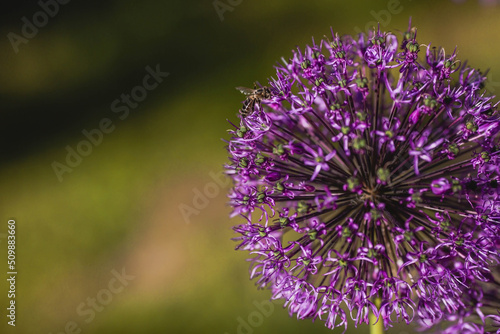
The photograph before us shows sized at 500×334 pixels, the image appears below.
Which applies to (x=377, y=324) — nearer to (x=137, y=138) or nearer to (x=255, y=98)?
(x=255, y=98)

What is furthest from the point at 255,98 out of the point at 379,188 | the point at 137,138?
the point at 137,138

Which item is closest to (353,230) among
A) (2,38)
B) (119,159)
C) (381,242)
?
(381,242)

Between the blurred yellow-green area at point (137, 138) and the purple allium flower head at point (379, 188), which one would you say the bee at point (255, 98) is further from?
the blurred yellow-green area at point (137, 138)

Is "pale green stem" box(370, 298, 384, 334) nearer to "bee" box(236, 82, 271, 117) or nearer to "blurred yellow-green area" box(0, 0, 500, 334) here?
"bee" box(236, 82, 271, 117)

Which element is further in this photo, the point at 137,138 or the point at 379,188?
the point at 137,138

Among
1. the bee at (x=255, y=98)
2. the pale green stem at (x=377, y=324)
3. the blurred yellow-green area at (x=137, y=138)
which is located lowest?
the pale green stem at (x=377, y=324)

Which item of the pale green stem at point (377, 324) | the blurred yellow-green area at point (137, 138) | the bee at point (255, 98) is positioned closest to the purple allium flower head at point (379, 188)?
the pale green stem at point (377, 324)
